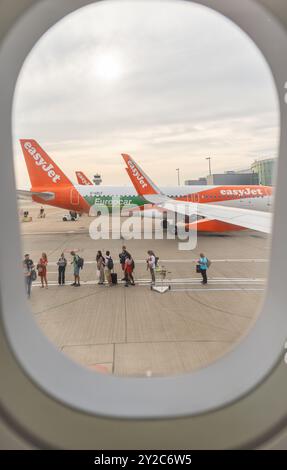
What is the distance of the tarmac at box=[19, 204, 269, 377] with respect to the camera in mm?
2967

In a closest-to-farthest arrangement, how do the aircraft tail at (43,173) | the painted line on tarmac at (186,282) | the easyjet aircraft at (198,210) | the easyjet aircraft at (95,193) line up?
the painted line on tarmac at (186,282) → the easyjet aircraft at (198,210) → the easyjet aircraft at (95,193) → the aircraft tail at (43,173)

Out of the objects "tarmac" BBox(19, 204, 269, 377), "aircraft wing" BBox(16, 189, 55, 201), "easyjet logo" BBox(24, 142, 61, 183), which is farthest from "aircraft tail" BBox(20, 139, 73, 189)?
"tarmac" BBox(19, 204, 269, 377)

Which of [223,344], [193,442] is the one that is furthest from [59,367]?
[223,344]

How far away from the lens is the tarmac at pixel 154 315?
117 inches

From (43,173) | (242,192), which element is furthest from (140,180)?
(43,173)

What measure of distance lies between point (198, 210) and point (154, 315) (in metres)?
5.82

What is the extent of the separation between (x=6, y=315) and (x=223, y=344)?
2374 millimetres

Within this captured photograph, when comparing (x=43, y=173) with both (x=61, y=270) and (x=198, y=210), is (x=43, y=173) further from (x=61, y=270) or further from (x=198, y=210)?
(x=61, y=270)

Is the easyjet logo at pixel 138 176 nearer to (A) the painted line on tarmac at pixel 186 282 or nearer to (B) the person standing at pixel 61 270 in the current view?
(A) the painted line on tarmac at pixel 186 282

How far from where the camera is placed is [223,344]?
325 cm

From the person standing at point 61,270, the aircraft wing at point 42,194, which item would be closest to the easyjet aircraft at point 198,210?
the aircraft wing at point 42,194

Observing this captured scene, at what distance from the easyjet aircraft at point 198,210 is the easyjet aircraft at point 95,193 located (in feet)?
0.83

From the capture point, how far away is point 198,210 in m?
9.46

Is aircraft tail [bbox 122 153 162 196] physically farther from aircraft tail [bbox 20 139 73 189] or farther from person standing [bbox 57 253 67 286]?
person standing [bbox 57 253 67 286]
